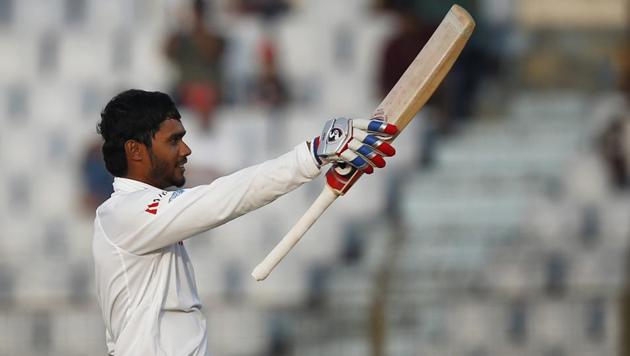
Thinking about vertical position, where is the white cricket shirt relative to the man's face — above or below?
below

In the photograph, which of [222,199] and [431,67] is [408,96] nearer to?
[431,67]

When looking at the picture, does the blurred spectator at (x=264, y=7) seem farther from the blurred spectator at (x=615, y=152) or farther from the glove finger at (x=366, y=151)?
the glove finger at (x=366, y=151)

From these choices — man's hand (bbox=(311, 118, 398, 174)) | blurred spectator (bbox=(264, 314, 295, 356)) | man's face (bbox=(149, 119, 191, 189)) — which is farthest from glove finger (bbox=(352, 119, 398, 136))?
blurred spectator (bbox=(264, 314, 295, 356))

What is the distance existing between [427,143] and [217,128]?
4.14ft

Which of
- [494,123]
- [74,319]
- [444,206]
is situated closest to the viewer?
[74,319]

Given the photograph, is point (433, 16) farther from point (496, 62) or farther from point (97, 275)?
point (97, 275)

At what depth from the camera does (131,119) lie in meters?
3.35

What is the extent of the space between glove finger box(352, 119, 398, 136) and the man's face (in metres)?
0.47

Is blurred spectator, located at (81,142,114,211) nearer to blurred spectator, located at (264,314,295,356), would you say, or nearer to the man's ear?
blurred spectator, located at (264,314,295,356)

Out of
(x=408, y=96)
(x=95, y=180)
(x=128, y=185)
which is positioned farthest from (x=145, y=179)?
(x=95, y=180)

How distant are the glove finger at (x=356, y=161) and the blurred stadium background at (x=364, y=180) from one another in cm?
374

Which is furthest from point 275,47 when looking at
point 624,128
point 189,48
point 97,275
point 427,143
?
point 97,275

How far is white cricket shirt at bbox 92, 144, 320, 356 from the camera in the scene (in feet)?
10.2

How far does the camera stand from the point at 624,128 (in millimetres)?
7949
